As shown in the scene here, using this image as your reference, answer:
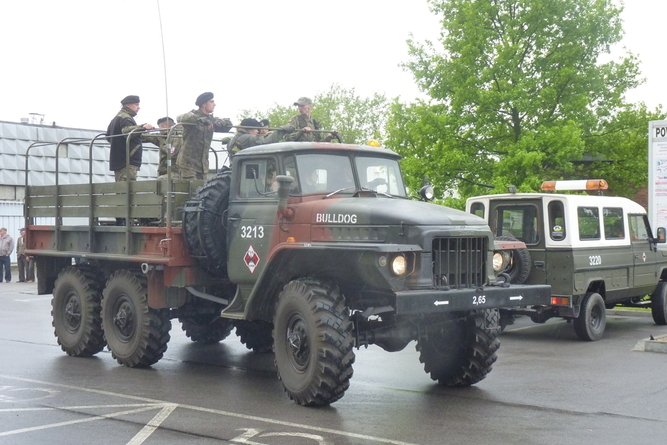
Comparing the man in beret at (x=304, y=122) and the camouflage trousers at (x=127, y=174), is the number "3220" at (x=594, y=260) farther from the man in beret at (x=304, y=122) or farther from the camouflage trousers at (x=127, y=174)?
the camouflage trousers at (x=127, y=174)

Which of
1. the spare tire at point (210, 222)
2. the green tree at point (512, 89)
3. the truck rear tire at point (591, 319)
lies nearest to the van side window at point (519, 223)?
the truck rear tire at point (591, 319)

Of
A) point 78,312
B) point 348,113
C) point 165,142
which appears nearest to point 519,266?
point 165,142

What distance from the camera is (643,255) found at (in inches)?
629

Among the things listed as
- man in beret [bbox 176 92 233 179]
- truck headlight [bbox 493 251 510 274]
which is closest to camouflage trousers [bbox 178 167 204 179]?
man in beret [bbox 176 92 233 179]

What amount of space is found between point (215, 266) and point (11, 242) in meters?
22.1

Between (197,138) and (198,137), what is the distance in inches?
0.7

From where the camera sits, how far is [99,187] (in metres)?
12.7

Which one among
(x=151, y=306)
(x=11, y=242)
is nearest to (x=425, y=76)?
(x=11, y=242)

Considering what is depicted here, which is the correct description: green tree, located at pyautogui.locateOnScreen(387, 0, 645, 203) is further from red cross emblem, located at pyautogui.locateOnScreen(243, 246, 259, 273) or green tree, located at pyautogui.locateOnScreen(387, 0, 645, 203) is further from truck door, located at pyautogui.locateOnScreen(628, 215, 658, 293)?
red cross emblem, located at pyautogui.locateOnScreen(243, 246, 259, 273)

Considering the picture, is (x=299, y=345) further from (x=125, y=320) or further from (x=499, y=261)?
(x=125, y=320)

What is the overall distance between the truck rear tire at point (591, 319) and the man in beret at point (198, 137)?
5.91 meters

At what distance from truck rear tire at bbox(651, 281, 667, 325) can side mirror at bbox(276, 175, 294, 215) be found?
8786 mm

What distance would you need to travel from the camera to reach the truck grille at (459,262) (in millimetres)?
9445

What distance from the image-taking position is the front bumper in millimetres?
8914
